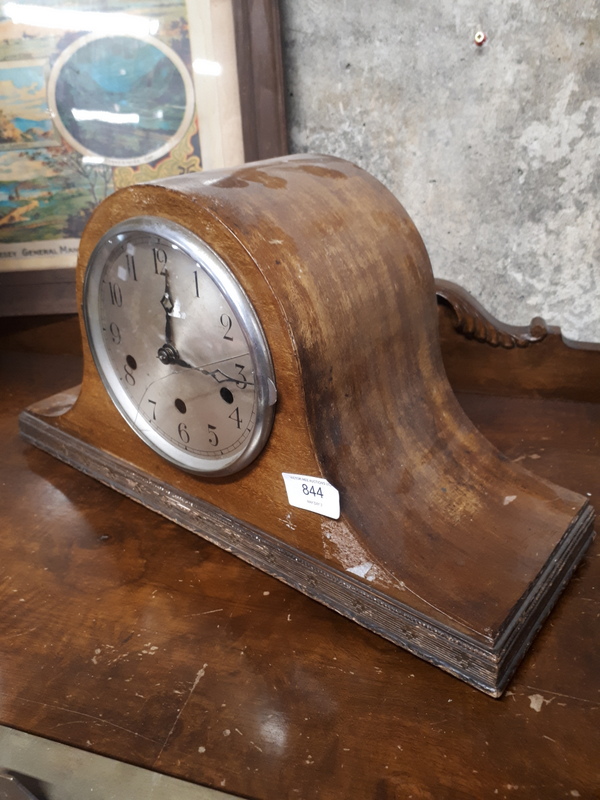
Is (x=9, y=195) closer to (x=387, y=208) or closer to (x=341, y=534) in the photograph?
(x=387, y=208)

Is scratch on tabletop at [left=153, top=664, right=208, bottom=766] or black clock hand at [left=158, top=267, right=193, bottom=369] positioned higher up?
black clock hand at [left=158, top=267, right=193, bottom=369]

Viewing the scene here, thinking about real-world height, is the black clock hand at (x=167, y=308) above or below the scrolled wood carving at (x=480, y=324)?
above

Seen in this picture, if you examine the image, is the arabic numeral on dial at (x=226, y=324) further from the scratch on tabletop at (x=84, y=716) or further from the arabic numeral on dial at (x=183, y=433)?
the scratch on tabletop at (x=84, y=716)

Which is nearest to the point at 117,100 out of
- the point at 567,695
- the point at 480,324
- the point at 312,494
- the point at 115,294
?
the point at 115,294

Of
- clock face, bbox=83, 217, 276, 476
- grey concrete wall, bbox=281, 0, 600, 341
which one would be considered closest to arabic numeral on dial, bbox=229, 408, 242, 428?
clock face, bbox=83, 217, 276, 476

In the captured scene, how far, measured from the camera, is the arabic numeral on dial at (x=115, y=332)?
54.3 inches

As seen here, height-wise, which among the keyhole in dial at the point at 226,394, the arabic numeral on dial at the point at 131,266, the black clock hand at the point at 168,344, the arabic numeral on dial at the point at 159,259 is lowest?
the keyhole in dial at the point at 226,394

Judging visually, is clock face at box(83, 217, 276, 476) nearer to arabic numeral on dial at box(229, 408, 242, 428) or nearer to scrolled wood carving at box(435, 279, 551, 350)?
arabic numeral on dial at box(229, 408, 242, 428)

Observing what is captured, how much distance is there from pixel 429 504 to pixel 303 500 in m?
0.22

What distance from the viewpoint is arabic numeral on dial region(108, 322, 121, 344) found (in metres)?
1.38

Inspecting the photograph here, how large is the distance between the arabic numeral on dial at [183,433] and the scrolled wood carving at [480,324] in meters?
0.73

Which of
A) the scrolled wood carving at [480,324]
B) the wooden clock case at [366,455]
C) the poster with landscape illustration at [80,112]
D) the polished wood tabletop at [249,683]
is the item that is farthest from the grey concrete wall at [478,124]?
the polished wood tabletop at [249,683]

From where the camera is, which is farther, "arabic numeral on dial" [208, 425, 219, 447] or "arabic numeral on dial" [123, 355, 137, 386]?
"arabic numeral on dial" [123, 355, 137, 386]

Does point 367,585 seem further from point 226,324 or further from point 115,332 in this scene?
point 115,332
